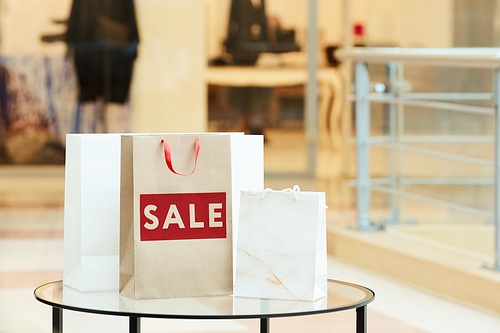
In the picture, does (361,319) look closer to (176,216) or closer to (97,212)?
(176,216)

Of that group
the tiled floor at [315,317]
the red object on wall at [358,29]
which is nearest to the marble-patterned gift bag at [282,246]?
the tiled floor at [315,317]

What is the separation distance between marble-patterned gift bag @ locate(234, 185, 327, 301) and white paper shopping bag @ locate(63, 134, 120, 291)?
7.2 inches

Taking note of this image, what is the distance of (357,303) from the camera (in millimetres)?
958

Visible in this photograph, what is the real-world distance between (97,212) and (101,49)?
16.6 ft

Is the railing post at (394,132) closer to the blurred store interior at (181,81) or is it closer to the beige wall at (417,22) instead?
the beige wall at (417,22)

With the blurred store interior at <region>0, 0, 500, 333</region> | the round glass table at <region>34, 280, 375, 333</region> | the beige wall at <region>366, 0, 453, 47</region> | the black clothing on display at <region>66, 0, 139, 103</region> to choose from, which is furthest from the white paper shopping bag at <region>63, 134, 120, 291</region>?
the black clothing on display at <region>66, 0, 139, 103</region>

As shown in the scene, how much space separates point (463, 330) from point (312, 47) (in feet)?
14.2

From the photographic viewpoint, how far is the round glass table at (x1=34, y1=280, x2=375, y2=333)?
2.90ft

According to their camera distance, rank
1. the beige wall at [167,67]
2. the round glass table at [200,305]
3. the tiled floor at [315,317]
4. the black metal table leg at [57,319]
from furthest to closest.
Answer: the beige wall at [167,67]
the tiled floor at [315,317]
the black metal table leg at [57,319]
the round glass table at [200,305]

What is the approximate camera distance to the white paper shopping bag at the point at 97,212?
3.28 ft

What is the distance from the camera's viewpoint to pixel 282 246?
3.15 ft

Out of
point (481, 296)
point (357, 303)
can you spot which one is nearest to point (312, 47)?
point (481, 296)

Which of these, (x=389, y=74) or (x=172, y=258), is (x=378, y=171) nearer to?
(x=389, y=74)

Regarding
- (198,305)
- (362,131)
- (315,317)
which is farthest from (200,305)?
(362,131)
